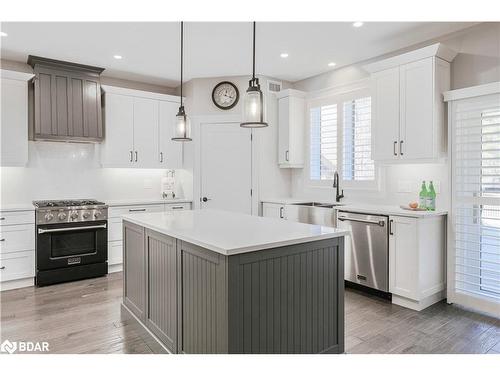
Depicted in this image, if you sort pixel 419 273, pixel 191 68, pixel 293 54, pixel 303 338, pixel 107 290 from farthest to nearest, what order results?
pixel 191 68 → pixel 293 54 → pixel 107 290 → pixel 419 273 → pixel 303 338

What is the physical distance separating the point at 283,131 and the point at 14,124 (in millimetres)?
3498

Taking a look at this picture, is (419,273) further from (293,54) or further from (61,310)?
(61,310)

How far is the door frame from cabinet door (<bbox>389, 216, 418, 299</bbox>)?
2168mm

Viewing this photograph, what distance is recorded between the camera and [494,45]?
3.37m

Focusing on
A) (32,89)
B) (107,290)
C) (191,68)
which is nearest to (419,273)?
(107,290)

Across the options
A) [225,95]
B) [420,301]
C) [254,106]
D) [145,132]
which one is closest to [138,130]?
[145,132]

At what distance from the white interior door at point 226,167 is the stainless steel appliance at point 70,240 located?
4.99 feet

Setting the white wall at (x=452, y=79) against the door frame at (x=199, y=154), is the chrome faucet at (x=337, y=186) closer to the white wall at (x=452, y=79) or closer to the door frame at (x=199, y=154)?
the white wall at (x=452, y=79)

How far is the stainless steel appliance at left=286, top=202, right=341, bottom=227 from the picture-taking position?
14.1 feet

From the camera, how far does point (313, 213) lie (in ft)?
14.7

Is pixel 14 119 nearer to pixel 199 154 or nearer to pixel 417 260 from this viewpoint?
pixel 199 154

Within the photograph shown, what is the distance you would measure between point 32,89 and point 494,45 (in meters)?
5.27

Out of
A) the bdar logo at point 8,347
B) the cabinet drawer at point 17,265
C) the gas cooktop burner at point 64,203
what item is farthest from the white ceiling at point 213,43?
the bdar logo at point 8,347

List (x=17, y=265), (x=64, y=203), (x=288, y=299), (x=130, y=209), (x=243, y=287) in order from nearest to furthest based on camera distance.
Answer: (x=243, y=287)
(x=288, y=299)
(x=17, y=265)
(x=64, y=203)
(x=130, y=209)
